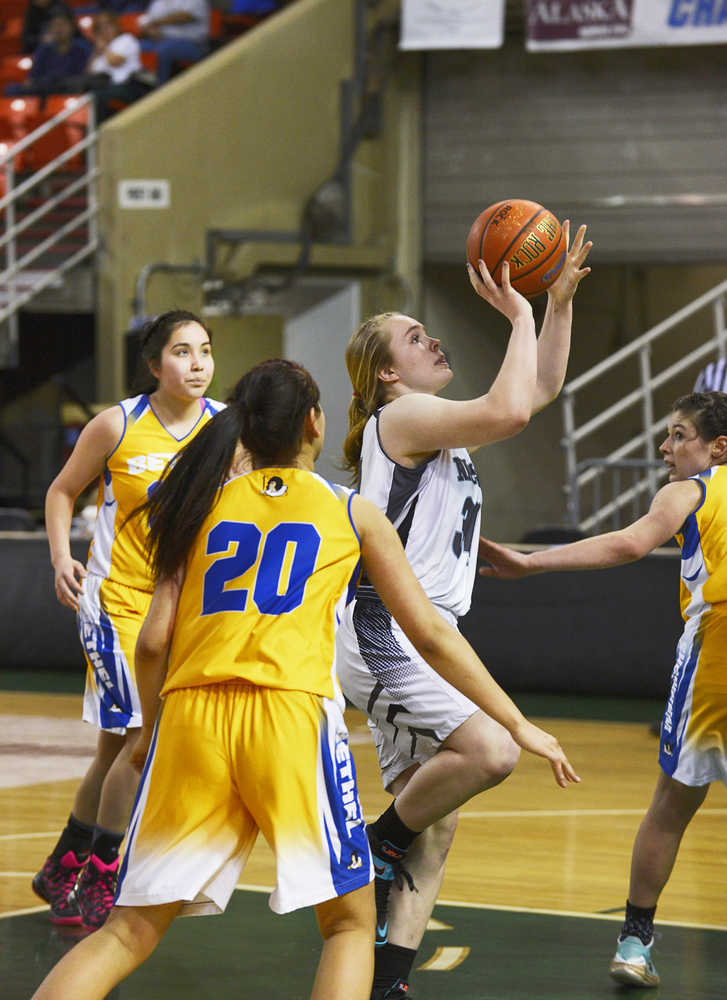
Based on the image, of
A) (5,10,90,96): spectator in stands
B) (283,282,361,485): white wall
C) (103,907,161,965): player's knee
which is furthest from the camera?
(5,10,90,96): spectator in stands

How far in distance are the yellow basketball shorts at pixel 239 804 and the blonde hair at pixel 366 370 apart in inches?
50.4

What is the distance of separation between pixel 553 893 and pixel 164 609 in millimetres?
2678

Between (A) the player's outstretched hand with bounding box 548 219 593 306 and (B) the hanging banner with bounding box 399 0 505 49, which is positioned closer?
(A) the player's outstretched hand with bounding box 548 219 593 306

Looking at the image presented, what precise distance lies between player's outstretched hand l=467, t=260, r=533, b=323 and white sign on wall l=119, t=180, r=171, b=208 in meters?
10.8

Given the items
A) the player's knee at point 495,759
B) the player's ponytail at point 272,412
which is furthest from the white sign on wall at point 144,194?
the player's ponytail at point 272,412

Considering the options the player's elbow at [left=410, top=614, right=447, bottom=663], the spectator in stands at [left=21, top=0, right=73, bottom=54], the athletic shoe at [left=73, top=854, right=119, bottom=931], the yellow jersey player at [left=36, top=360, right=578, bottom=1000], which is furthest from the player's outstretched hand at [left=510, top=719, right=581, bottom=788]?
the spectator in stands at [left=21, top=0, right=73, bottom=54]

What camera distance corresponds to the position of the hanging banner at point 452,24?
48.1 ft

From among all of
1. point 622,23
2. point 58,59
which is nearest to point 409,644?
point 622,23

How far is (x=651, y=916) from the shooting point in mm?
4500

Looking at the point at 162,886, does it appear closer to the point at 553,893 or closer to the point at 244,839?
the point at 244,839

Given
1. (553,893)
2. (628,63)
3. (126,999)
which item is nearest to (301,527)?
(126,999)

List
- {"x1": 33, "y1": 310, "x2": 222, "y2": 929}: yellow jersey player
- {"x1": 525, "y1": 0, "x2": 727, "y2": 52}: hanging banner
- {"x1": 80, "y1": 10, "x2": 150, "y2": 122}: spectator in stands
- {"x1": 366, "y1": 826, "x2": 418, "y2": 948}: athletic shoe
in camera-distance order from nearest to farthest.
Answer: {"x1": 366, "y1": 826, "x2": 418, "y2": 948}: athletic shoe
{"x1": 33, "y1": 310, "x2": 222, "y2": 929}: yellow jersey player
{"x1": 525, "y1": 0, "x2": 727, "y2": 52}: hanging banner
{"x1": 80, "y1": 10, "x2": 150, "y2": 122}: spectator in stands

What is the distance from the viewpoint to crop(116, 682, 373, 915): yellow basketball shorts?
10.5ft

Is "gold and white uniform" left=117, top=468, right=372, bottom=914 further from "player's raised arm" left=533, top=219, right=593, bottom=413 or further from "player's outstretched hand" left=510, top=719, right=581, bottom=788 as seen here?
"player's raised arm" left=533, top=219, right=593, bottom=413
